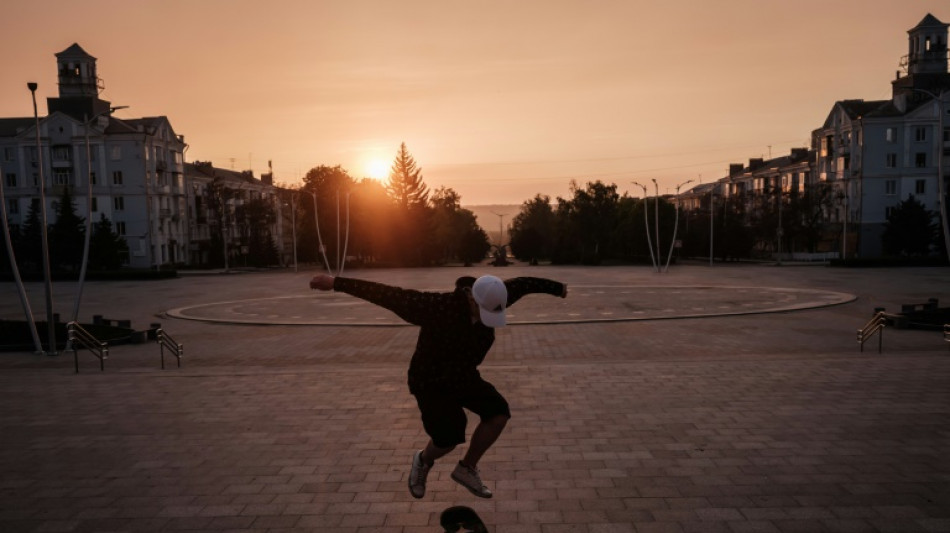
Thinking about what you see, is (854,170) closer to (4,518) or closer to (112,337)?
(112,337)

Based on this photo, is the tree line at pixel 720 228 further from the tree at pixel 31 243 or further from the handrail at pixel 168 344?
the tree at pixel 31 243

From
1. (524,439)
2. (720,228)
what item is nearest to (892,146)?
(720,228)

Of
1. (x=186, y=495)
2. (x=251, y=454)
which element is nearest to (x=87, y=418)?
(x=251, y=454)

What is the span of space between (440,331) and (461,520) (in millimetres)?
1708

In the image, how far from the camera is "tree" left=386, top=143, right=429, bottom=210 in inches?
2758

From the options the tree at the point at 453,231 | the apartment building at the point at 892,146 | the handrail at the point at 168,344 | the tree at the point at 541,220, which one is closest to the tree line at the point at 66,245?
the tree at the point at 453,231

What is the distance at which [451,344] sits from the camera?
4.88 meters

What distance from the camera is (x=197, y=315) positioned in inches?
910

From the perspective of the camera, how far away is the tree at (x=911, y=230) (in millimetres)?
53094

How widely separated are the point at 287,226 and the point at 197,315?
75938 mm

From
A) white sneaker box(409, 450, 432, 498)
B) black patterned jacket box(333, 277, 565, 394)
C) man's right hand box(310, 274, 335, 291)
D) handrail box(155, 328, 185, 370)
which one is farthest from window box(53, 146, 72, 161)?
white sneaker box(409, 450, 432, 498)

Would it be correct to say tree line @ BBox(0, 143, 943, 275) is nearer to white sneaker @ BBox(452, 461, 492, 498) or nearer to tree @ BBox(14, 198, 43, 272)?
tree @ BBox(14, 198, 43, 272)

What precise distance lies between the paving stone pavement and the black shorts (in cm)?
85

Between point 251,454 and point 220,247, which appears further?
point 220,247
